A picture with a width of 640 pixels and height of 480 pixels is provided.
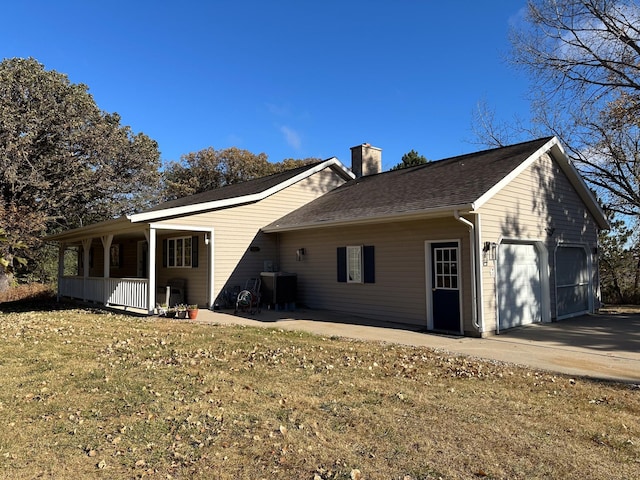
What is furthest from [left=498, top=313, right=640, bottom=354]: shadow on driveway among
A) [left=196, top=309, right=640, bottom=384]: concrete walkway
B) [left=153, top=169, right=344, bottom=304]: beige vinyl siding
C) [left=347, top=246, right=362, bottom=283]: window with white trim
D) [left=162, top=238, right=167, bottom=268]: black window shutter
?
[left=162, top=238, right=167, bottom=268]: black window shutter

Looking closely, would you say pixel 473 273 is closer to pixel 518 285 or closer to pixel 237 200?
pixel 518 285

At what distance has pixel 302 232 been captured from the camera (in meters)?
13.6

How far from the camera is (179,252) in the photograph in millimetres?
14812

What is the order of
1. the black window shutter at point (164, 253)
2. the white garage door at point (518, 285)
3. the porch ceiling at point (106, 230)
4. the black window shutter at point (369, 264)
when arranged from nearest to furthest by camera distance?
the white garage door at point (518, 285) → the black window shutter at point (369, 264) → the porch ceiling at point (106, 230) → the black window shutter at point (164, 253)

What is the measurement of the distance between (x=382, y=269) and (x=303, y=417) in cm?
713

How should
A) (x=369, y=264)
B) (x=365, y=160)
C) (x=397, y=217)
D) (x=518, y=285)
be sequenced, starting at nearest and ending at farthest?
(x=397, y=217) < (x=518, y=285) < (x=369, y=264) < (x=365, y=160)

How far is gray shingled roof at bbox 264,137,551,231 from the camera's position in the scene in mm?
9901

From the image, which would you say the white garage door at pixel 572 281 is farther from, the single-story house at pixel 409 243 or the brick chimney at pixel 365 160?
the brick chimney at pixel 365 160

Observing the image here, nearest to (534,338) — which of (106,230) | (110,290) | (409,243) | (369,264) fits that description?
(409,243)

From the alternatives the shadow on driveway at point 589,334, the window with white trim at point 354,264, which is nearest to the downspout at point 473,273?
the shadow on driveway at point 589,334

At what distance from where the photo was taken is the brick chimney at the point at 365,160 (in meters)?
17.5

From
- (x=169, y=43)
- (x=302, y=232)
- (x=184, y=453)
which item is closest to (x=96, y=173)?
(x=169, y=43)

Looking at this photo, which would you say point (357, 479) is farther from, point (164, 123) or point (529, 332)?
point (164, 123)

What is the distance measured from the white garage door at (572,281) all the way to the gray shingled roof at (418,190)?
3.19 m
